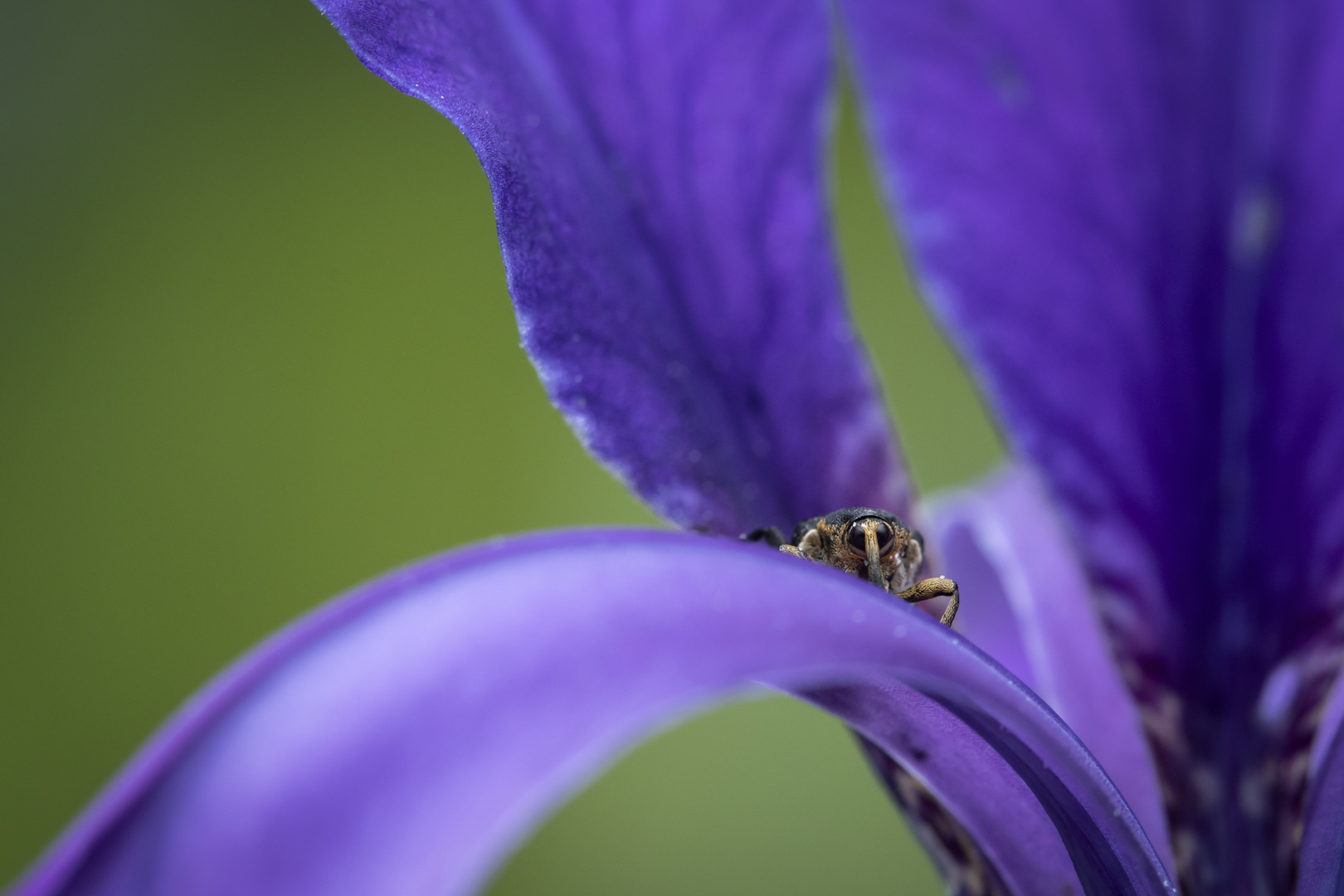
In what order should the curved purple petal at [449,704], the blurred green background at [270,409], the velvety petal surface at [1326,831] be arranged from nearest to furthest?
the curved purple petal at [449,704], the velvety petal surface at [1326,831], the blurred green background at [270,409]

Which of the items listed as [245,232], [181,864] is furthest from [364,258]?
[181,864]

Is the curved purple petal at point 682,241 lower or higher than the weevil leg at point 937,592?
higher

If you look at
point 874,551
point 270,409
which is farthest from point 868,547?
point 270,409

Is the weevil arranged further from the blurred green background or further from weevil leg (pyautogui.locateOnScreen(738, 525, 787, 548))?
the blurred green background

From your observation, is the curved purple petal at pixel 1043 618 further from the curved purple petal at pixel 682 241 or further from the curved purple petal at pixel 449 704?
the curved purple petal at pixel 449 704

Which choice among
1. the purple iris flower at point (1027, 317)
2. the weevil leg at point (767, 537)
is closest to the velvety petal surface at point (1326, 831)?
the purple iris flower at point (1027, 317)
